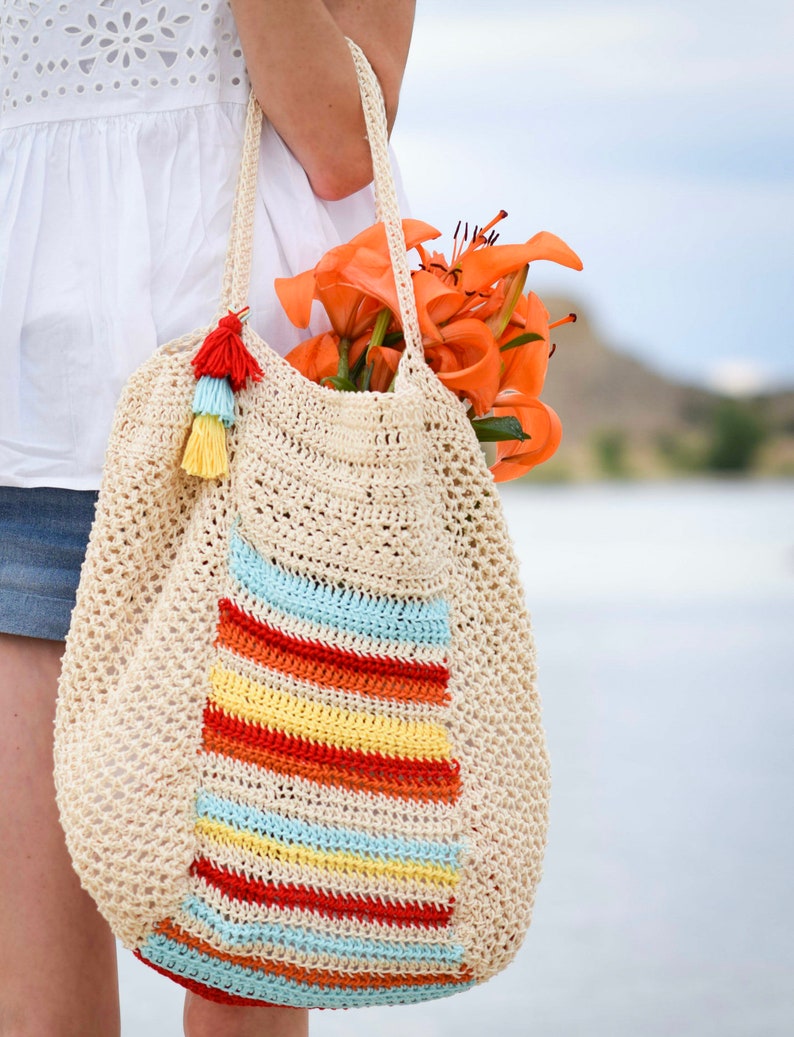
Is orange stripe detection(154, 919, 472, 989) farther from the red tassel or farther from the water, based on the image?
the water

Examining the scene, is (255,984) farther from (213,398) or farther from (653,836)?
(653,836)

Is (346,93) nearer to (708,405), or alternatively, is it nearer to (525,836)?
(525,836)

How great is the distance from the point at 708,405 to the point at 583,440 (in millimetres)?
982

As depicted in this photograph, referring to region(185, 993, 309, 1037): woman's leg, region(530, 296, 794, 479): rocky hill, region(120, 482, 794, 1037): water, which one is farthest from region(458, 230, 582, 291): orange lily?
region(530, 296, 794, 479): rocky hill

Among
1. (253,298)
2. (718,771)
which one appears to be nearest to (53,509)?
(253,298)

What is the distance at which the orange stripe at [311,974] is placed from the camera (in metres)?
0.62

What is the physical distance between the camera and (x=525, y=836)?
2.22 feet

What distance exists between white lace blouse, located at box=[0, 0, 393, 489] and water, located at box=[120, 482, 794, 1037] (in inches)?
38.4

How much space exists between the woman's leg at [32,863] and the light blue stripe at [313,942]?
146 millimetres

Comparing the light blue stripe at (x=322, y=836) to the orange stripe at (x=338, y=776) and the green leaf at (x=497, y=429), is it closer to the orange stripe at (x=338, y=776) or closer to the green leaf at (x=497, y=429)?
the orange stripe at (x=338, y=776)

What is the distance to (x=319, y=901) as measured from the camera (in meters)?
0.63

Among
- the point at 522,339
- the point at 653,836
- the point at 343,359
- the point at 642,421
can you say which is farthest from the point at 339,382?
the point at 642,421

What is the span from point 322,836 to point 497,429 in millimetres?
261

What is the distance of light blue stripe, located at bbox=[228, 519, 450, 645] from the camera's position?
2.08 ft
